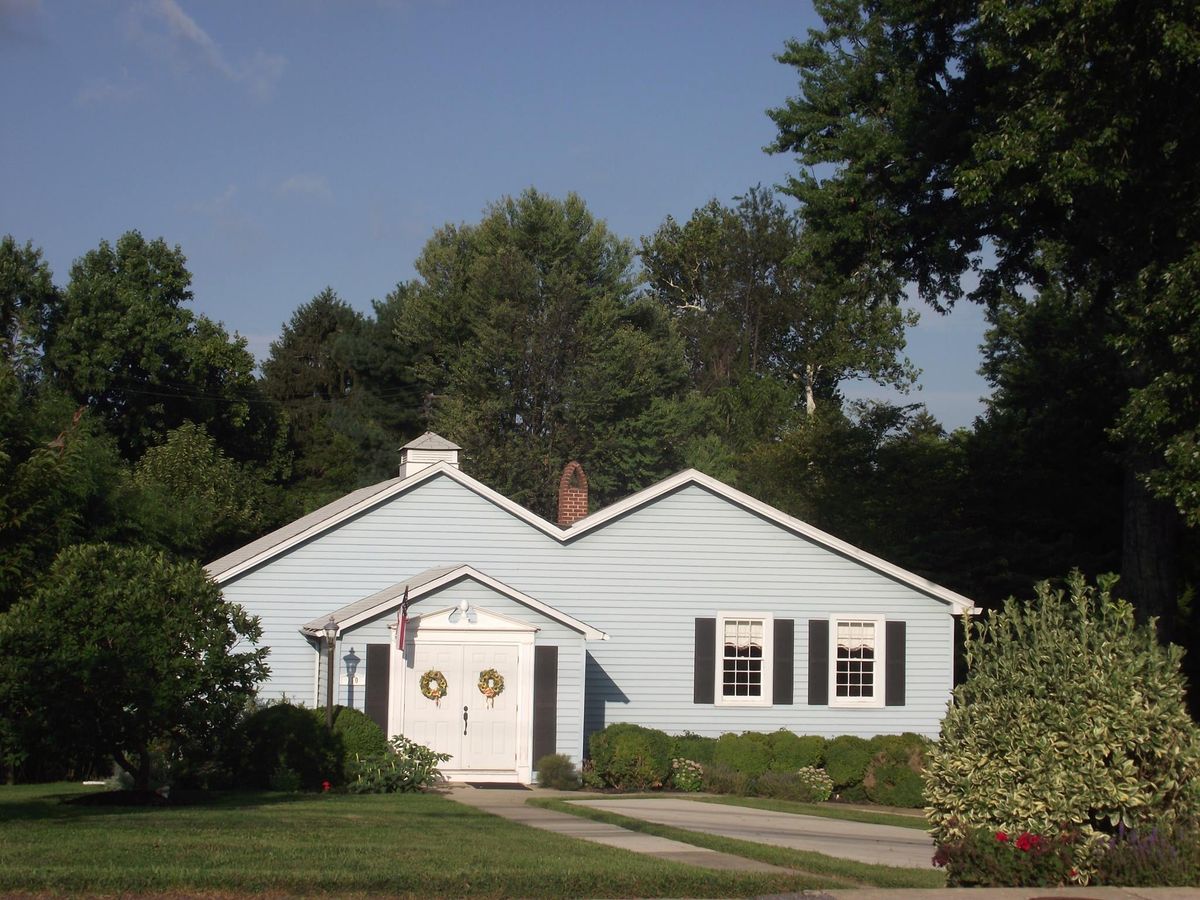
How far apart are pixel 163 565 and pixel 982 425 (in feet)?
78.7

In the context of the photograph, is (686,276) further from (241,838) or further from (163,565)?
(241,838)

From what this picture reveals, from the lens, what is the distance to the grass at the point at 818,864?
39.6ft

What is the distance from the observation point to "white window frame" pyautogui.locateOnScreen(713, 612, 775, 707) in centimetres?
2583

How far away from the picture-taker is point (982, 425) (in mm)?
36562

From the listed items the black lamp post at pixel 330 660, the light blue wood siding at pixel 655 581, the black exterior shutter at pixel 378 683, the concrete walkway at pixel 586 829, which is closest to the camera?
the concrete walkway at pixel 586 829

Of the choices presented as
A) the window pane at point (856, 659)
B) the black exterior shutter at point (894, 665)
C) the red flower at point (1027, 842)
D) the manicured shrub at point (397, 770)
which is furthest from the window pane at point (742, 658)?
the red flower at point (1027, 842)

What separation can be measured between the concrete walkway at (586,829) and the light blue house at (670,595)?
3.37m

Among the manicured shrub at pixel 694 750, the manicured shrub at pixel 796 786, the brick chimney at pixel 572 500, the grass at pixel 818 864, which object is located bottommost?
the manicured shrub at pixel 796 786

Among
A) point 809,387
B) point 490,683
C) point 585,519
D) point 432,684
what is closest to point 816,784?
point 490,683

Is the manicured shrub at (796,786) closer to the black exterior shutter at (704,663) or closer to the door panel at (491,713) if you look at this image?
the black exterior shutter at (704,663)

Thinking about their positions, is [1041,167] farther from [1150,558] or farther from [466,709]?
[466,709]

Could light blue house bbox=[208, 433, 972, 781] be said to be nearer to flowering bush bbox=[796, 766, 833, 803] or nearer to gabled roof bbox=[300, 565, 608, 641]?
gabled roof bbox=[300, 565, 608, 641]

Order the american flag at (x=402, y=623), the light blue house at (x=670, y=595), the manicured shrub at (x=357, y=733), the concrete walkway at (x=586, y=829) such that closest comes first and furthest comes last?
the concrete walkway at (x=586, y=829) → the manicured shrub at (x=357, y=733) → the american flag at (x=402, y=623) → the light blue house at (x=670, y=595)

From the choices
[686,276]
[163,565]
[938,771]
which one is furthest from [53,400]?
[686,276]
